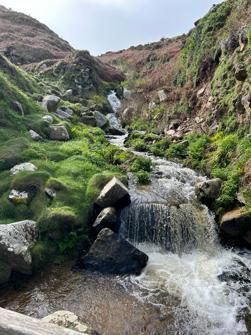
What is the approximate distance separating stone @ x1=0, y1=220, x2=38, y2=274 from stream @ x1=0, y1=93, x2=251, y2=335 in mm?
652

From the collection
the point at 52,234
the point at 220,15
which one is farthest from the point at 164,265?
the point at 220,15

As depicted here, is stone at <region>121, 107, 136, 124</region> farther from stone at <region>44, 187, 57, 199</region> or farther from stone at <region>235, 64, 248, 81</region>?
stone at <region>44, 187, 57, 199</region>

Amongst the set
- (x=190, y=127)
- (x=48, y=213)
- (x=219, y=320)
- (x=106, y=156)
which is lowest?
(x=219, y=320)

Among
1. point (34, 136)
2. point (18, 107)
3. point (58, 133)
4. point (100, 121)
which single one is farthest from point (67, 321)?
point (100, 121)

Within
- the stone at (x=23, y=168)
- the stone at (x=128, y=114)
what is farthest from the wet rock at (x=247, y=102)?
the stone at (x=128, y=114)

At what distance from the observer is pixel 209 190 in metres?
16.7

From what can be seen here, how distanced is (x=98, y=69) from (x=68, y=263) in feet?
134

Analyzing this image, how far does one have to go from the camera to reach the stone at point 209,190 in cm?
1664

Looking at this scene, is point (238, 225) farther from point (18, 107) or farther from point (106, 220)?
point (18, 107)

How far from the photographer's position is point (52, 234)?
14.0 metres

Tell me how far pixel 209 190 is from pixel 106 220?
536 cm

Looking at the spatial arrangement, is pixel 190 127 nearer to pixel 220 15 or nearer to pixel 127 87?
pixel 220 15

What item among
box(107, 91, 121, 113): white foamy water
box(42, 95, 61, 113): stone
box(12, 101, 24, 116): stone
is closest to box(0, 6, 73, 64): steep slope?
box(107, 91, 121, 113): white foamy water

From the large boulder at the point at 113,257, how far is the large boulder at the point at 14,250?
2.16m
